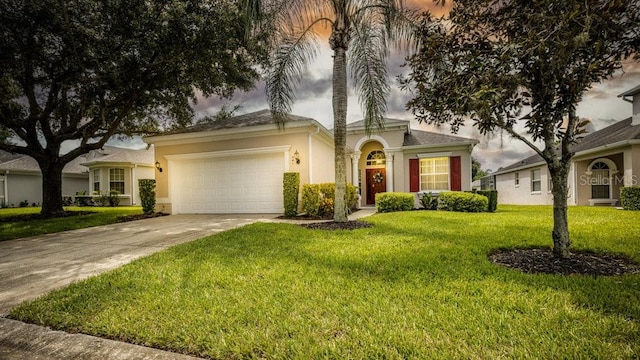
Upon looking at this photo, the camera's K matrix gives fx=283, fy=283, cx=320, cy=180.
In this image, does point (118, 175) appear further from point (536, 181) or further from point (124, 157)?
point (536, 181)

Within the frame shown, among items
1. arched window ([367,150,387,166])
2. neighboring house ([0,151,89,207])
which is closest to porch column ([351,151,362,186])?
arched window ([367,150,387,166])

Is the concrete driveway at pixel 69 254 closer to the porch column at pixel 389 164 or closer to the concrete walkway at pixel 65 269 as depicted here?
the concrete walkway at pixel 65 269

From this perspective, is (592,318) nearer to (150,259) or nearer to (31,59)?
(150,259)

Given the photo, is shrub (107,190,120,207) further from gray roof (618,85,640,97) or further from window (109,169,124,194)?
gray roof (618,85,640,97)

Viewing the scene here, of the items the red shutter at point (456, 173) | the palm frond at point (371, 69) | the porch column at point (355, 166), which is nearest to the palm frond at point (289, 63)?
the palm frond at point (371, 69)

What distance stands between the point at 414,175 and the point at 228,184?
29.7ft

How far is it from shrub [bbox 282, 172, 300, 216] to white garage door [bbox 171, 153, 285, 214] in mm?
869

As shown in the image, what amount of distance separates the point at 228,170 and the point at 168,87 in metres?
3.84

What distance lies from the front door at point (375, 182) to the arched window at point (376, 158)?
0.40m

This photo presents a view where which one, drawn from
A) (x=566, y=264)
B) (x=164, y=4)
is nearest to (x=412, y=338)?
(x=566, y=264)

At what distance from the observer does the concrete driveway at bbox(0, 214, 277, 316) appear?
3477 millimetres

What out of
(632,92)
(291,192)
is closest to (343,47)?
(291,192)

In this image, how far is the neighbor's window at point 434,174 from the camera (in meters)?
14.0

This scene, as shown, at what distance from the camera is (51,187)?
12.0 m
